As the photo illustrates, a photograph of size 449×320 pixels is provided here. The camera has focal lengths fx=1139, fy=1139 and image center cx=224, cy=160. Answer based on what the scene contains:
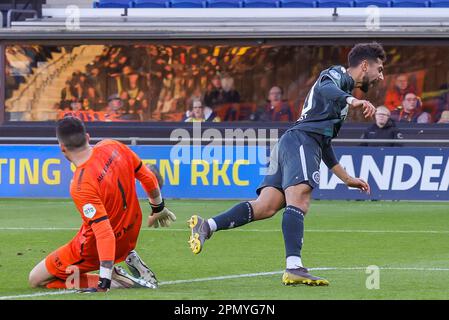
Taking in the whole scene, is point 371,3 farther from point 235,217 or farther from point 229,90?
point 235,217

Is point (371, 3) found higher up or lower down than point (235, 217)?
higher up

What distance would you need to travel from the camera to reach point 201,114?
22.9 meters

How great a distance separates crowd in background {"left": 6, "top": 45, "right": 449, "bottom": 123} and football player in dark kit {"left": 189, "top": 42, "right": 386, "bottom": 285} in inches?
514

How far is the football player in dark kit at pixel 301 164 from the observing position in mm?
9172

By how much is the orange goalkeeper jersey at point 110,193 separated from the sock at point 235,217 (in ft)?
2.37

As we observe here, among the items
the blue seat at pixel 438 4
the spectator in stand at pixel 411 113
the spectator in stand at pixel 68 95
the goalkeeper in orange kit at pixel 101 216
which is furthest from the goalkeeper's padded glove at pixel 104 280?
the blue seat at pixel 438 4

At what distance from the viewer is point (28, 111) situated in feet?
77.4

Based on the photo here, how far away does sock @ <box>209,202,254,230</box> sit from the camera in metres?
9.53

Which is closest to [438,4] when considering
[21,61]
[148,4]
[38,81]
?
[148,4]

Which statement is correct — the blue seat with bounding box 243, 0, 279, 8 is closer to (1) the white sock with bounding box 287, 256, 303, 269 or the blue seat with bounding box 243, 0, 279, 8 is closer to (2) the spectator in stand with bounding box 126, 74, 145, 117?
(2) the spectator in stand with bounding box 126, 74, 145, 117

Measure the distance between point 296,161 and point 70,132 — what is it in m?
1.95
